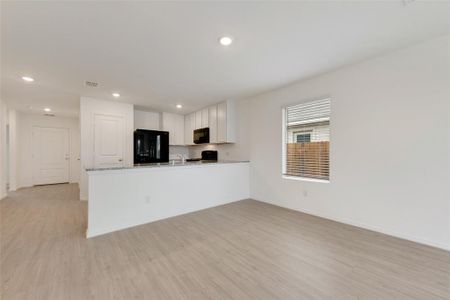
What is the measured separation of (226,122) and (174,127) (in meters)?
2.22

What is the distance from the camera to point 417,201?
2398 mm

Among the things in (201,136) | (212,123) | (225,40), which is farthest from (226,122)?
(225,40)

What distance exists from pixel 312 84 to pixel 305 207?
2312mm

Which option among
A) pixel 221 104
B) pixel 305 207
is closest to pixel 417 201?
pixel 305 207

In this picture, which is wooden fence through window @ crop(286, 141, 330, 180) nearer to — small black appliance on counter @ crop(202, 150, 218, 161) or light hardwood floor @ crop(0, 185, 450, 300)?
light hardwood floor @ crop(0, 185, 450, 300)

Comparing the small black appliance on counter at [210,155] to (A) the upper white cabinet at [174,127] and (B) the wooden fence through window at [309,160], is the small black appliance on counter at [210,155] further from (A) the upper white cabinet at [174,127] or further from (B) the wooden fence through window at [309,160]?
(B) the wooden fence through window at [309,160]

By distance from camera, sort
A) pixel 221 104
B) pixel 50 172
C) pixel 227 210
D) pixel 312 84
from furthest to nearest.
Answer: pixel 50 172, pixel 221 104, pixel 227 210, pixel 312 84

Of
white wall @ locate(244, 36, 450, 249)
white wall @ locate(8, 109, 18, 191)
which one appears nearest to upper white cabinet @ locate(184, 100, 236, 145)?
white wall @ locate(244, 36, 450, 249)

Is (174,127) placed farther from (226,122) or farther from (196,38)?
(196,38)

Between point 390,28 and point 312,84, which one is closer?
point 390,28

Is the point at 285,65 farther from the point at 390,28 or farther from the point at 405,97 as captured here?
the point at 405,97

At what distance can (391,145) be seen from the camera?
8.52 ft

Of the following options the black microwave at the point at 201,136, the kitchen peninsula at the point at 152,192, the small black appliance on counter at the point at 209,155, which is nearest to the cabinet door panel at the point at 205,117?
the black microwave at the point at 201,136

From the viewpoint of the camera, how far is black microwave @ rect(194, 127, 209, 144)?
5.48m
